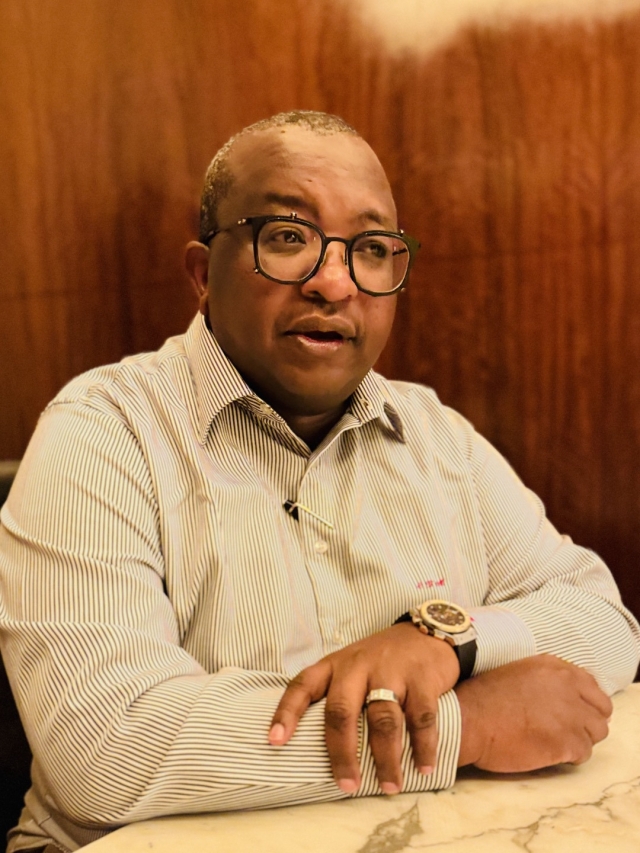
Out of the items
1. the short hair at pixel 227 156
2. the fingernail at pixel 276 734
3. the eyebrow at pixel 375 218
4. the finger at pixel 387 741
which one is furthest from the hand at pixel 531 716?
the short hair at pixel 227 156

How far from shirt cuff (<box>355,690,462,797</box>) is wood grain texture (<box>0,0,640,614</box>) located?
1082 millimetres

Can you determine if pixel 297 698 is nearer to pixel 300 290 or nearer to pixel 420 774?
pixel 420 774

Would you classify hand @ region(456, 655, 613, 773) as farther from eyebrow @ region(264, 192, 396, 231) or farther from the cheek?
eyebrow @ region(264, 192, 396, 231)

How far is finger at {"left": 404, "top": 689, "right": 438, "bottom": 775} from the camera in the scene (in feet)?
3.24

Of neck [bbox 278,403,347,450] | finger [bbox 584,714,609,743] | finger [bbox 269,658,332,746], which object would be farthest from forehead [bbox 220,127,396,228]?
finger [bbox 584,714,609,743]

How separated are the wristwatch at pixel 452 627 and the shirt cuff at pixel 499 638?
0.08 feet

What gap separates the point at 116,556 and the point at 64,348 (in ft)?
3.54

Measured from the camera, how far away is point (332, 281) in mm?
1354

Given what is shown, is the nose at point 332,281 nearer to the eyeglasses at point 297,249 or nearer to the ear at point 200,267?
the eyeglasses at point 297,249

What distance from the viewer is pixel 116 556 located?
45.6 inches

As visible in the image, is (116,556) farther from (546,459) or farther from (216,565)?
(546,459)

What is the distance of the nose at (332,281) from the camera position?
4.44 feet

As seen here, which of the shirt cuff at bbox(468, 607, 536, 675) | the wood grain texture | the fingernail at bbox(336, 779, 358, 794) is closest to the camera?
the fingernail at bbox(336, 779, 358, 794)

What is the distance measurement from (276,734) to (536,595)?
0.64 meters
